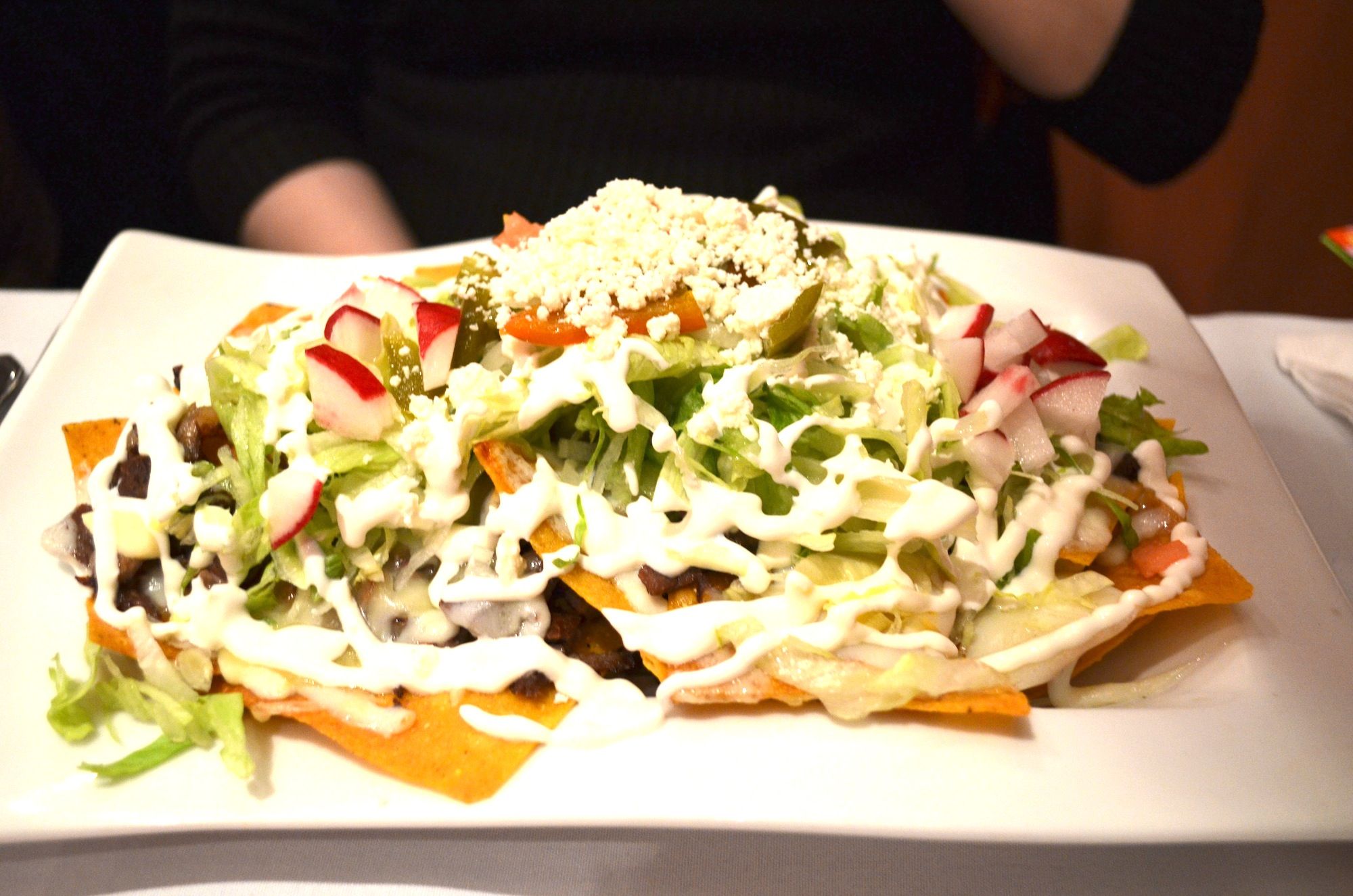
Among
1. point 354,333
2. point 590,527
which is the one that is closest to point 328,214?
point 354,333

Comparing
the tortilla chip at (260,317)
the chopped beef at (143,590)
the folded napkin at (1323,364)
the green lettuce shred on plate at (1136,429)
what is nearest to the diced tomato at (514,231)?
the tortilla chip at (260,317)

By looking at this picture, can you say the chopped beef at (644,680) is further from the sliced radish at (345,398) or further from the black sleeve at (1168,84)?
the black sleeve at (1168,84)

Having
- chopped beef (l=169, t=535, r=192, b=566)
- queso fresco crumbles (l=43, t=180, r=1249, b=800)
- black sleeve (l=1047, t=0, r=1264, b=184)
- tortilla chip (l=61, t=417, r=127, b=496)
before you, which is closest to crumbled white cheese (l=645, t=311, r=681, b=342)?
queso fresco crumbles (l=43, t=180, r=1249, b=800)

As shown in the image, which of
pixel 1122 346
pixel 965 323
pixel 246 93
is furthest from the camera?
pixel 246 93

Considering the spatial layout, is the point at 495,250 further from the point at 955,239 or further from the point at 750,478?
the point at 955,239

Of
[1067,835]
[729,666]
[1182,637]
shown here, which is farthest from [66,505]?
[1182,637]

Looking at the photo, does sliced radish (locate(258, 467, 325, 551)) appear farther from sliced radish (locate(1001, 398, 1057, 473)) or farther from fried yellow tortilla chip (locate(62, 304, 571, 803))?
sliced radish (locate(1001, 398, 1057, 473))

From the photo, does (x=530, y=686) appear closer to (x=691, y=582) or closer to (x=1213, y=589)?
(x=691, y=582)
